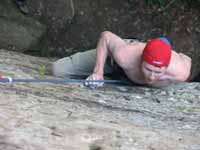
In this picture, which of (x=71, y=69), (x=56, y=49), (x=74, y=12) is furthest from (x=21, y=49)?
(x=71, y=69)

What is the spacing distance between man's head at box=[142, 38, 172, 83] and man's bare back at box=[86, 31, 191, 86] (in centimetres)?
8

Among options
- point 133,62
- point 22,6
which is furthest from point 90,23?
point 133,62

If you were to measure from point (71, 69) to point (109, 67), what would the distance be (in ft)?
1.31

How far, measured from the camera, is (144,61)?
3.65 metres

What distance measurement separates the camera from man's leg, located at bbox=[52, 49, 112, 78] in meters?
4.46

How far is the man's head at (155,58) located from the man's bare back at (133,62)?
78 mm

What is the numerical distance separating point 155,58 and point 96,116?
0.72 meters

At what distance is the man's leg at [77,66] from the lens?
4.46m

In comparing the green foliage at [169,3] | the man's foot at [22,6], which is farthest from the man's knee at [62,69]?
the green foliage at [169,3]

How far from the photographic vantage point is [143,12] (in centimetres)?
701

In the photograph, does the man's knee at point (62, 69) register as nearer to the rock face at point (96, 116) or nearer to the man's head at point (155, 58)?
the rock face at point (96, 116)

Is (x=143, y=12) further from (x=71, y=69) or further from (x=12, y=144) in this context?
(x=12, y=144)

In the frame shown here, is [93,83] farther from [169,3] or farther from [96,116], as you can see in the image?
[169,3]

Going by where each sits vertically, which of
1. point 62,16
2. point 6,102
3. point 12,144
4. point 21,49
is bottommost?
point 12,144
